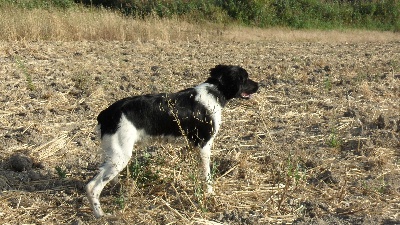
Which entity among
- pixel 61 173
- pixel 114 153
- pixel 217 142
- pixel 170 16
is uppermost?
pixel 114 153

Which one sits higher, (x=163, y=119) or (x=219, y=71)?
(x=219, y=71)

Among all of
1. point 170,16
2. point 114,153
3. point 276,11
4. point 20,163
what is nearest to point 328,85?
point 114,153

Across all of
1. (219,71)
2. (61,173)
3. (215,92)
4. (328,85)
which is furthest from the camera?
(328,85)

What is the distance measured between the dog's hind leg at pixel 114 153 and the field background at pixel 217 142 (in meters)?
0.21

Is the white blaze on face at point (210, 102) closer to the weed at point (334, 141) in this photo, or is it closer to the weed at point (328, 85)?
the weed at point (334, 141)

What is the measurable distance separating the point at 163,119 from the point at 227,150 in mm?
1403

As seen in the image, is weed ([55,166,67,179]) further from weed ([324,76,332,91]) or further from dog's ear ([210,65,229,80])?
weed ([324,76,332,91])

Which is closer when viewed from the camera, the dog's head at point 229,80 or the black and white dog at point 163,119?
the black and white dog at point 163,119

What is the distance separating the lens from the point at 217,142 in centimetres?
604

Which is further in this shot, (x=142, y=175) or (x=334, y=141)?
(x=334, y=141)

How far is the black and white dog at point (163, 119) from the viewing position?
4.27 m

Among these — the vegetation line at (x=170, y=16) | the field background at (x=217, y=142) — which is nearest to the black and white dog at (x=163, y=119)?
the field background at (x=217, y=142)

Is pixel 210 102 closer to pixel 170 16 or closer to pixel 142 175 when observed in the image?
pixel 142 175

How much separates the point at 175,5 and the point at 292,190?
59.4 feet
